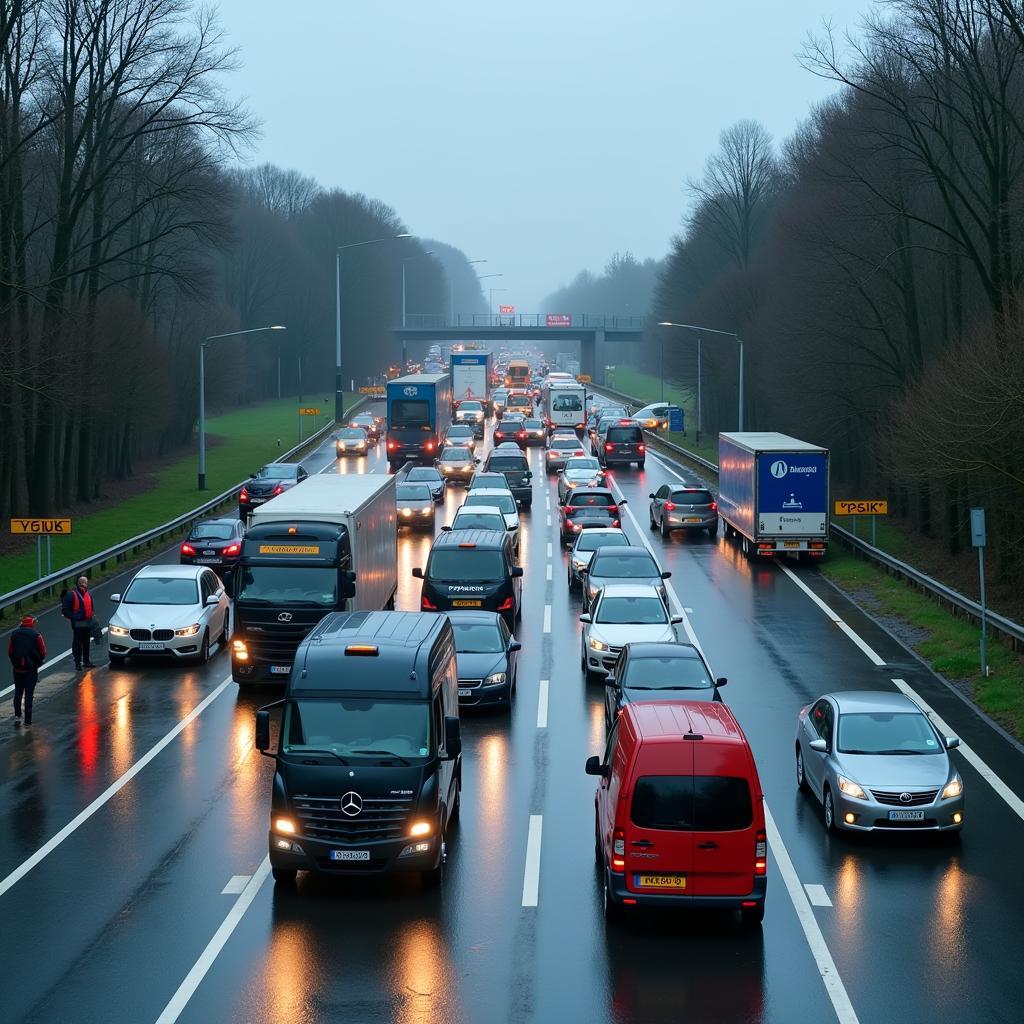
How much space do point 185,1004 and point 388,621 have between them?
5.98 m

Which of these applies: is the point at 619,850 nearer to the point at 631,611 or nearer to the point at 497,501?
the point at 631,611

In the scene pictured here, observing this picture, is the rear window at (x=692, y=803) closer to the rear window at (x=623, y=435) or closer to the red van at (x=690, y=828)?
the red van at (x=690, y=828)

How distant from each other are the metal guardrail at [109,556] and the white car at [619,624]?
1320 centimetres

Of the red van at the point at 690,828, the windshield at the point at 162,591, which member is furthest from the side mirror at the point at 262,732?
the windshield at the point at 162,591

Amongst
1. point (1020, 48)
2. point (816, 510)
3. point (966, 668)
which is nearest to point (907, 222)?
point (816, 510)

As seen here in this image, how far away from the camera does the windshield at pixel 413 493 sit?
4862 centimetres

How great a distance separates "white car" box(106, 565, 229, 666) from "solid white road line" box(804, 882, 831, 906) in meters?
15.3

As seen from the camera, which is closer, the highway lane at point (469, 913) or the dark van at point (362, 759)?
the highway lane at point (469, 913)

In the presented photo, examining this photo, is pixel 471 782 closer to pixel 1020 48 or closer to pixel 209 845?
pixel 209 845

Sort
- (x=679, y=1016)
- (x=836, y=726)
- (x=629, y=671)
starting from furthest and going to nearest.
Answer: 1. (x=629, y=671)
2. (x=836, y=726)
3. (x=679, y=1016)

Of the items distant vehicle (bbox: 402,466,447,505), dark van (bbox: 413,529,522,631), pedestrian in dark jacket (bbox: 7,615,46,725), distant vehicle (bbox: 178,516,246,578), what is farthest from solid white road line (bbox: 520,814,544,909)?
distant vehicle (bbox: 402,466,447,505)

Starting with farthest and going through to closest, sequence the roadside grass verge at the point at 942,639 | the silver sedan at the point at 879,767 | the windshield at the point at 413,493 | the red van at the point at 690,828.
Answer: the windshield at the point at 413,493 → the roadside grass verge at the point at 942,639 → the silver sedan at the point at 879,767 → the red van at the point at 690,828

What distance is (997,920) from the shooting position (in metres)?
15.1

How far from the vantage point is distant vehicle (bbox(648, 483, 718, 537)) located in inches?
1887
